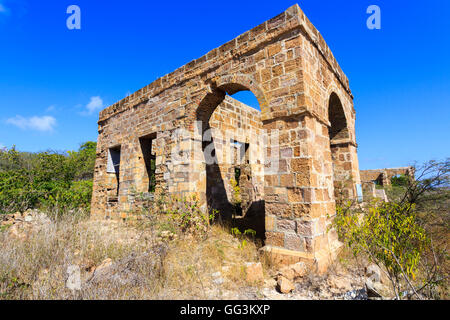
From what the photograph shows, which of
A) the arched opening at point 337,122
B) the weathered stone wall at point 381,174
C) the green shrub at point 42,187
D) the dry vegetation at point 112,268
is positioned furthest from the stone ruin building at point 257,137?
the weathered stone wall at point 381,174

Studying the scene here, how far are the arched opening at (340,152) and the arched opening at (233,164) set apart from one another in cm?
226

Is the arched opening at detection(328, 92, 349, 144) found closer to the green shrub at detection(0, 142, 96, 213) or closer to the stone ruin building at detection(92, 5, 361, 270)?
the stone ruin building at detection(92, 5, 361, 270)

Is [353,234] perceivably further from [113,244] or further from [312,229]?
[113,244]

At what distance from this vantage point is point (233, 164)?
754 cm

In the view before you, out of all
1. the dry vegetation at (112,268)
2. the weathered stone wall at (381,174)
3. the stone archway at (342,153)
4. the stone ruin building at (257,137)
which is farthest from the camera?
the weathered stone wall at (381,174)

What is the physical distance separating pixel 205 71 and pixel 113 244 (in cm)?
389

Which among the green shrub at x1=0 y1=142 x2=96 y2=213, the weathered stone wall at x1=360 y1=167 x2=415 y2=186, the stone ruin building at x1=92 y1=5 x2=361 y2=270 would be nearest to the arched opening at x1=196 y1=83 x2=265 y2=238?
the stone ruin building at x1=92 y1=5 x2=361 y2=270

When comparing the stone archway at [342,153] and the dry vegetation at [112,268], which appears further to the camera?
the stone archway at [342,153]

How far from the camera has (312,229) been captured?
328 centimetres

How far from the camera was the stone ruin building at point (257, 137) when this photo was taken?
11.7ft

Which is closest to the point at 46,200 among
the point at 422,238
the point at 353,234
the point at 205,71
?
the point at 205,71

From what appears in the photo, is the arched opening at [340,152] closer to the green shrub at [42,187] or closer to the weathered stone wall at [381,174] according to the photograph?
the green shrub at [42,187]

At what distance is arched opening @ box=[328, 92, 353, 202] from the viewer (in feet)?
18.4
